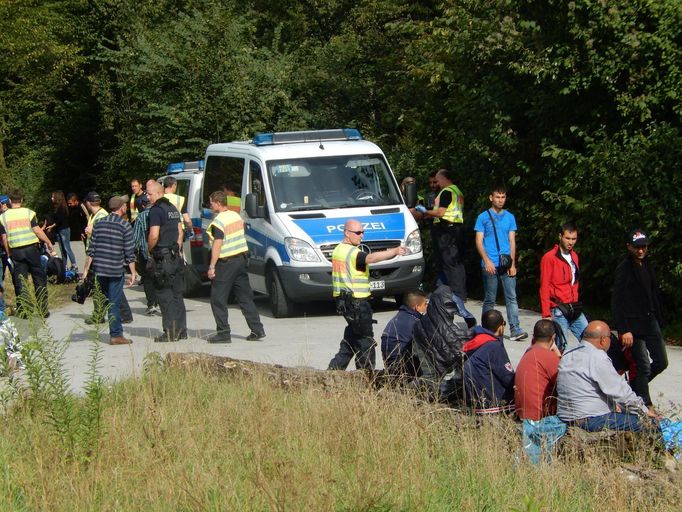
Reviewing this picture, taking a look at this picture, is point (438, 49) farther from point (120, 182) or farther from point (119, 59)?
point (120, 182)

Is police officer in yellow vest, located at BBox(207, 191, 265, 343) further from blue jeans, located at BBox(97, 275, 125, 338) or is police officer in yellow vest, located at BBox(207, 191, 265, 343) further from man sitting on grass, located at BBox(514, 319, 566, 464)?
man sitting on grass, located at BBox(514, 319, 566, 464)

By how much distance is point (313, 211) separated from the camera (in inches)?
612

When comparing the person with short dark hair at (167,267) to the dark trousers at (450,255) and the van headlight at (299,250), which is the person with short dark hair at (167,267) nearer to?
the van headlight at (299,250)

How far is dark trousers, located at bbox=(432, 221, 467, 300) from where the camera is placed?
45.2 feet

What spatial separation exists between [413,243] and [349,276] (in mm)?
5303

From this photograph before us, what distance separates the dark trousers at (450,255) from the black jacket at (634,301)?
13.8 feet

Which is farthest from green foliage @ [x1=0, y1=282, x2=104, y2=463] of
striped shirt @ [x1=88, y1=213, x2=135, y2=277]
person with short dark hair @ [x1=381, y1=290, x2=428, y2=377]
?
striped shirt @ [x1=88, y1=213, x2=135, y2=277]

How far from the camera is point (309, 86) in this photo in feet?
85.7

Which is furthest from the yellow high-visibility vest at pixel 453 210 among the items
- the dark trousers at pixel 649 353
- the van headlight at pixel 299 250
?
the dark trousers at pixel 649 353

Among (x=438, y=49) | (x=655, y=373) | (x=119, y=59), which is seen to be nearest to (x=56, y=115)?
(x=119, y=59)

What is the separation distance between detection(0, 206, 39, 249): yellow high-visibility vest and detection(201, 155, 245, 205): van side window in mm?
3036

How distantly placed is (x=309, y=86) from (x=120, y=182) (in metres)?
13.4

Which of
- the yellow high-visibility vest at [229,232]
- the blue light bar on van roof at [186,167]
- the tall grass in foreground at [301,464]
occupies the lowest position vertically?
the tall grass in foreground at [301,464]

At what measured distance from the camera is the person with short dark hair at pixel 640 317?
9.38 meters
